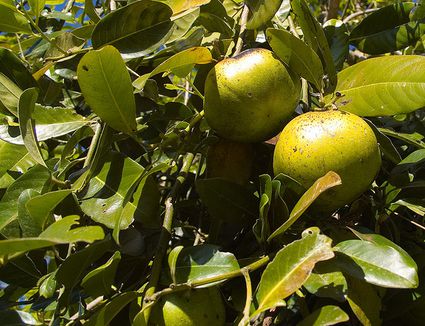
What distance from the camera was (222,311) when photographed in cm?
93

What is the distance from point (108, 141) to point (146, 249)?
209 mm

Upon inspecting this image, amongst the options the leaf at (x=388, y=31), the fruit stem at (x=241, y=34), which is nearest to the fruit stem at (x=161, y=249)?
the fruit stem at (x=241, y=34)

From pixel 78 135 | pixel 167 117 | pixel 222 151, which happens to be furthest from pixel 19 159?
pixel 222 151

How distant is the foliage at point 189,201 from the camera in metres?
0.86

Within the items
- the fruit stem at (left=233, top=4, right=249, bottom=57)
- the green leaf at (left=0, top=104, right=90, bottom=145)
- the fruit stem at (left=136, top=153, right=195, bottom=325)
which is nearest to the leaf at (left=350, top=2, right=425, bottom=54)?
the fruit stem at (left=233, top=4, right=249, bottom=57)

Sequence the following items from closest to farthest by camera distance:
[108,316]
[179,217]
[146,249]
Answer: [108,316] → [146,249] → [179,217]

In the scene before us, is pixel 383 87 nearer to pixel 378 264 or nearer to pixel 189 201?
pixel 378 264

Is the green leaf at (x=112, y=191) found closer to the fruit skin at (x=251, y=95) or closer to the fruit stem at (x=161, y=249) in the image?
the fruit stem at (x=161, y=249)

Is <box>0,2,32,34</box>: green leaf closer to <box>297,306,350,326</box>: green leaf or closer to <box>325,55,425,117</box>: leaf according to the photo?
<box>325,55,425,117</box>: leaf

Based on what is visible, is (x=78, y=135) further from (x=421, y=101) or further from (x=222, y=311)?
(x=421, y=101)

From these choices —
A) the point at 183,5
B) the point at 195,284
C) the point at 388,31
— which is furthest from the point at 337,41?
the point at 195,284

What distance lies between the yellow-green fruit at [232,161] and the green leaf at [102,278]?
301 mm

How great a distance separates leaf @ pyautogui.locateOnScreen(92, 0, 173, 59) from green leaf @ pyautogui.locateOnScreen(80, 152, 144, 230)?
0.22 m

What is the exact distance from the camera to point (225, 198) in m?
1.02
